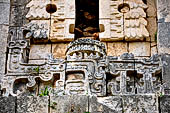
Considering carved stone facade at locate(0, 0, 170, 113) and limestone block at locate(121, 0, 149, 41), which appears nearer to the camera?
carved stone facade at locate(0, 0, 170, 113)

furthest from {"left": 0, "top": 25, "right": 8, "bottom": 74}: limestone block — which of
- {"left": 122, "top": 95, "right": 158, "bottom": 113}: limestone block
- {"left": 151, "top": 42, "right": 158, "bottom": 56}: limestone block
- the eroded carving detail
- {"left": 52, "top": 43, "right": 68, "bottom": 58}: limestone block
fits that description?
{"left": 151, "top": 42, "right": 158, "bottom": 56}: limestone block

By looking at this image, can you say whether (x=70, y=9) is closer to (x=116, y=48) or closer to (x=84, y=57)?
(x=116, y=48)

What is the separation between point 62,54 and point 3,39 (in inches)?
50.4

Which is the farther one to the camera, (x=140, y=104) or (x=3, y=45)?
A: (x=3, y=45)

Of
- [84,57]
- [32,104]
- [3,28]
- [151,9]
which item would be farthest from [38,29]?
[151,9]

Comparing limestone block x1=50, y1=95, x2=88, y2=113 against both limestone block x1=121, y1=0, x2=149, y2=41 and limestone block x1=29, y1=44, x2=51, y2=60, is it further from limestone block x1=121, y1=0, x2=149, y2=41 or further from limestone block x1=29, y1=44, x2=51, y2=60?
limestone block x1=121, y1=0, x2=149, y2=41

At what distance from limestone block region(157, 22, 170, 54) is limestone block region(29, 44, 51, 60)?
2.35m

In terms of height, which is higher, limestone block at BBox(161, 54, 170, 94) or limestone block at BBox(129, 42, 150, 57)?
limestone block at BBox(129, 42, 150, 57)

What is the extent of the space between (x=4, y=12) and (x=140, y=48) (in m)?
3.01

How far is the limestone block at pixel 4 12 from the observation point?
11969 mm

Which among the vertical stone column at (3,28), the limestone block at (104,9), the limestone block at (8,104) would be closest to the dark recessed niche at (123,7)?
the limestone block at (104,9)

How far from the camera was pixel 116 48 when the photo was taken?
12.0 metres

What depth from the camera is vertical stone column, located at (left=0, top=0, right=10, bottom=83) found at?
37.8ft

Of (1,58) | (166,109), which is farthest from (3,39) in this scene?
(166,109)
